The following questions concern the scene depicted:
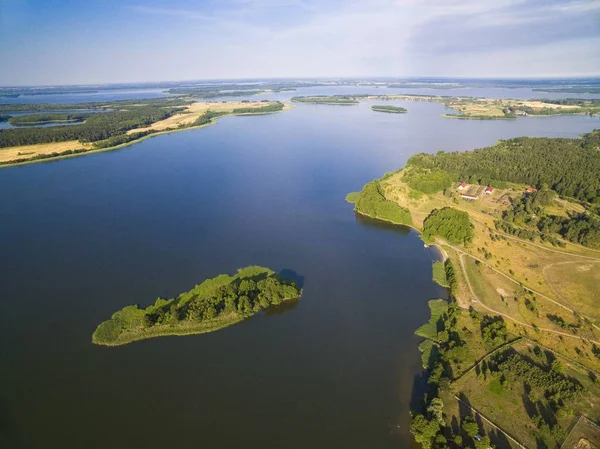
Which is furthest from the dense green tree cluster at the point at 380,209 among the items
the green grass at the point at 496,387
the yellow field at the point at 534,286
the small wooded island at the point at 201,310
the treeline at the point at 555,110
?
the treeline at the point at 555,110

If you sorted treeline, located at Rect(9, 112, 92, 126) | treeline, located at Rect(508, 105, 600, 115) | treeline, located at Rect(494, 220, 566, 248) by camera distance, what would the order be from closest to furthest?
1. treeline, located at Rect(494, 220, 566, 248)
2. treeline, located at Rect(9, 112, 92, 126)
3. treeline, located at Rect(508, 105, 600, 115)

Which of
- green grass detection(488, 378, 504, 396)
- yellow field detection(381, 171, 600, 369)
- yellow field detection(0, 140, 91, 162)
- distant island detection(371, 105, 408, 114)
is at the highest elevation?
distant island detection(371, 105, 408, 114)

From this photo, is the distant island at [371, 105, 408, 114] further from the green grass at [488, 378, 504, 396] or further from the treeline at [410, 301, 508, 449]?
the green grass at [488, 378, 504, 396]

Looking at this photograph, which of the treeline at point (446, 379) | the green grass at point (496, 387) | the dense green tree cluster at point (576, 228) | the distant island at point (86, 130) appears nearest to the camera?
the treeline at point (446, 379)

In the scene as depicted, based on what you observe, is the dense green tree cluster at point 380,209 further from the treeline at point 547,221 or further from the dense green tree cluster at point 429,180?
the treeline at point 547,221

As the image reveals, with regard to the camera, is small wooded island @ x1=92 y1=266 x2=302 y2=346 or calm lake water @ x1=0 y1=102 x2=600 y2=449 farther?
small wooded island @ x1=92 y1=266 x2=302 y2=346

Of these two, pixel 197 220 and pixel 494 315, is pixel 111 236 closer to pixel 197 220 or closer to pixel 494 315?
pixel 197 220

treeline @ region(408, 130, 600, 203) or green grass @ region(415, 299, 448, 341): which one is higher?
treeline @ region(408, 130, 600, 203)

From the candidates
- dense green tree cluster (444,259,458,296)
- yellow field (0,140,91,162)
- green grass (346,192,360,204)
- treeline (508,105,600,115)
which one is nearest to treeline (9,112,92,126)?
yellow field (0,140,91,162)
